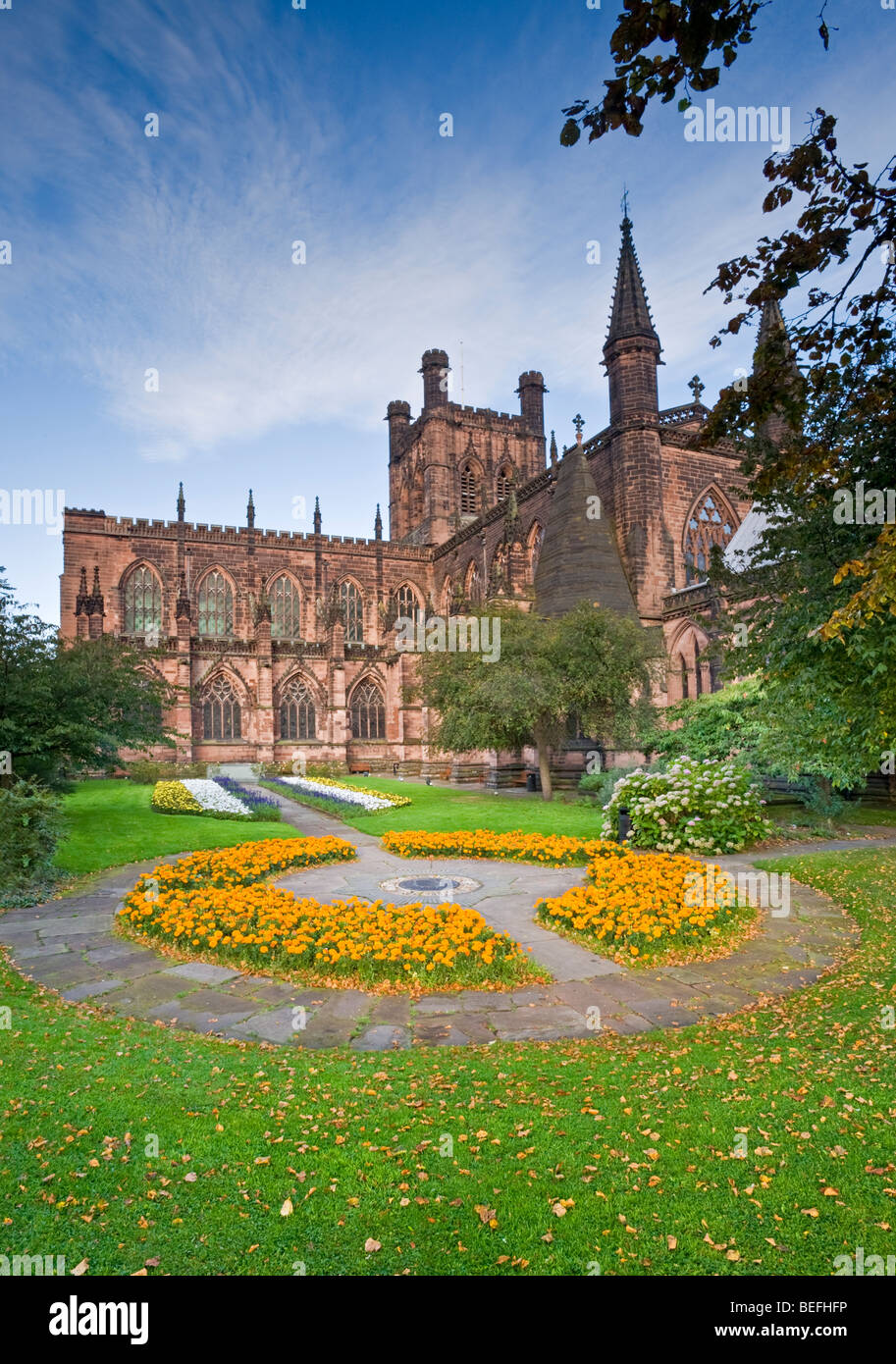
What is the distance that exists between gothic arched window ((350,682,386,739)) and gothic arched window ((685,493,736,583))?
62.6 ft

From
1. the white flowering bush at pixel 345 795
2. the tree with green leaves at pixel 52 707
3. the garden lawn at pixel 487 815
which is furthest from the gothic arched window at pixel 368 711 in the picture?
the tree with green leaves at pixel 52 707

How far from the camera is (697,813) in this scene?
12.2 m

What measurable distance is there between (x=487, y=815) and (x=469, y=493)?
39.1 m

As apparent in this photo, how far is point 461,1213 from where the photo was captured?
293 centimetres

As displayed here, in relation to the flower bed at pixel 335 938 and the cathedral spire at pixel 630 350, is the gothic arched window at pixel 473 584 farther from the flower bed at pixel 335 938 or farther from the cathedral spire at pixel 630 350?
the flower bed at pixel 335 938

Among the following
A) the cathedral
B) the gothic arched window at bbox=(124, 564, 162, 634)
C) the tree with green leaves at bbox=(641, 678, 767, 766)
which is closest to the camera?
the tree with green leaves at bbox=(641, 678, 767, 766)

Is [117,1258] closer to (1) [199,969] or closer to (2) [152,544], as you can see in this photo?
(1) [199,969]

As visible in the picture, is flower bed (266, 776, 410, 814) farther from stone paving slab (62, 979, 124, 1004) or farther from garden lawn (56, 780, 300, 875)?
stone paving slab (62, 979, 124, 1004)

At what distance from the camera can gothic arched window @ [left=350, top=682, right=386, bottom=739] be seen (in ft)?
137

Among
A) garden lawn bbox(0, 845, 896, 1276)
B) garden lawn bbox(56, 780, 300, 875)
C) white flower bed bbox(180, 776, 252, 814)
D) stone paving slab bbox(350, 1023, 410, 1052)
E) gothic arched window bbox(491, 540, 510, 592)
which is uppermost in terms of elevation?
gothic arched window bbox(491, 540, 510, 592)

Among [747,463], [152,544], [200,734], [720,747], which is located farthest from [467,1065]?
[152,544]

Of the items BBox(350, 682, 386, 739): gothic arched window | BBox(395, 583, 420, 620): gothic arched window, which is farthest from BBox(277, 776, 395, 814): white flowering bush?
BBox(395, 583, 420, 620): gothic arched window
